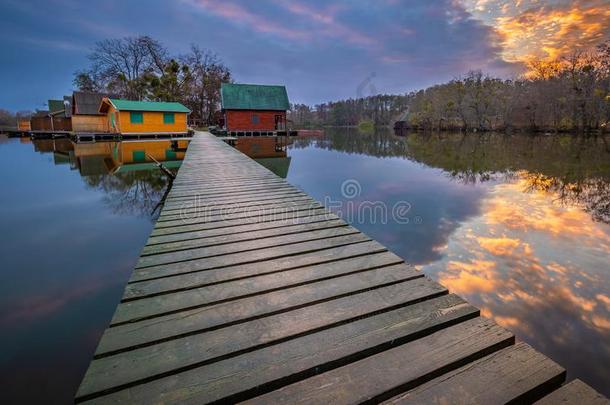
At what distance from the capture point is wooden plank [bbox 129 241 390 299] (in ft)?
7.00

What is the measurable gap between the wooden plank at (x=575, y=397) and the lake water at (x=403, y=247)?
5.28 feet

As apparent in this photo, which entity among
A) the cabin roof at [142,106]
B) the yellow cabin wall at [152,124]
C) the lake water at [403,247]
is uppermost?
the cabin roof at [142,106]

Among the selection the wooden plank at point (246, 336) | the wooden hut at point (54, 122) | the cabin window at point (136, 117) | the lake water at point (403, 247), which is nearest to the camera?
the wooden plank at point (246, 336)

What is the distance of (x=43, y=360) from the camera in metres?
2.67

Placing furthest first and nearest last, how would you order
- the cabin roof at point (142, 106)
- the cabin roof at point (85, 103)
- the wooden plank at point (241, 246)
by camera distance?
the cabin roof at point (85, 103) → the cabin roof at point (142, 106) → the wooden plank at point (241, 246)

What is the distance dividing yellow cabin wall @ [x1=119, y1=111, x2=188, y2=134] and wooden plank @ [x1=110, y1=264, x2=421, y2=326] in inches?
1090

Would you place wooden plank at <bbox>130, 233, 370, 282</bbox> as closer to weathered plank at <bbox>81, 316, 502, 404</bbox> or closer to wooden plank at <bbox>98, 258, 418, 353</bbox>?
wooden plank at <bbox>98, 258, 418, 353</bbox>

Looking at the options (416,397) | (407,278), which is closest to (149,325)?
(416,397)

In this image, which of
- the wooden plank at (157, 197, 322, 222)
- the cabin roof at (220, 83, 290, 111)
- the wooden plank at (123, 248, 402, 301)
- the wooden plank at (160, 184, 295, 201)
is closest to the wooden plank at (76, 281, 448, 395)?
the wooden plank at (123, 248, 402, 301)

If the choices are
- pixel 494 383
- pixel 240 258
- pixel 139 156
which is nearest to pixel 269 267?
pixel 240 258

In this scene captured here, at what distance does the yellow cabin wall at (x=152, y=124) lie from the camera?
25.0 meters

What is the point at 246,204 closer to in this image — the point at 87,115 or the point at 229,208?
the point at 229,208

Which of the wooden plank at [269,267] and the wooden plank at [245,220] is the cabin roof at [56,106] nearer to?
the wooden plank at [245,220]

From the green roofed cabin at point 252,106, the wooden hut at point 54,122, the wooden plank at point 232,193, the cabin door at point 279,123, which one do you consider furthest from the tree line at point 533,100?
the wooden hut at point 54,122
